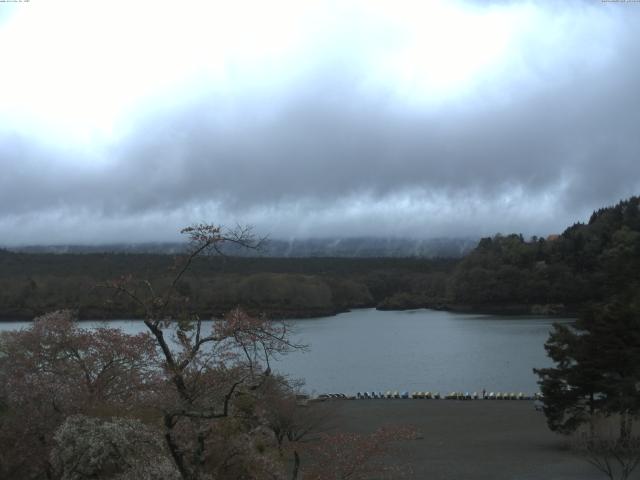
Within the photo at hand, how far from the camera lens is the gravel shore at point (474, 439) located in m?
22.0

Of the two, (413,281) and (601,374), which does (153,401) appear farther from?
(413,281)

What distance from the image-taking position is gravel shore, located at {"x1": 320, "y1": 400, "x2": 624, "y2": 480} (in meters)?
22.0

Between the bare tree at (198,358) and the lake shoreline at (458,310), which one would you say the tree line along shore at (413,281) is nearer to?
the lake shoreline at (458,310)

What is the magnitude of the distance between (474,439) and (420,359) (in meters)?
31.0

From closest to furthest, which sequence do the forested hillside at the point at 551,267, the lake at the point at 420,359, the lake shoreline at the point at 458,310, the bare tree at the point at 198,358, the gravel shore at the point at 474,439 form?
1. the bare tree at the point at 198,358
2. the gravel shore at the point at 474,439
3. the lake at the point at 420,359
4. the lake shoreline at the point at 458,310
5. the forested hillside at the point at 551,267

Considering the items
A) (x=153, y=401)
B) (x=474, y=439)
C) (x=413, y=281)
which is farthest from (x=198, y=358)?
(x=413, y=281)

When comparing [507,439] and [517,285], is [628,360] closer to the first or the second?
[507,439]

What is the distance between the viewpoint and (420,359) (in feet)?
194

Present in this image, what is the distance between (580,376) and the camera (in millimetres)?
22750

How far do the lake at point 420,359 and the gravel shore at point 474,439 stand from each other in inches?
→ 208

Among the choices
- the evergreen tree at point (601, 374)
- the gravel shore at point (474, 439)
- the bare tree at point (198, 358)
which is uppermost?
the bare tree at point (198, 358)

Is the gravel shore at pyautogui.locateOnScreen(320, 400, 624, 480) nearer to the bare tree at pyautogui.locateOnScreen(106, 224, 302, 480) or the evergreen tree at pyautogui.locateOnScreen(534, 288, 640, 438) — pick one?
the evergreen tree at pyautogui.locateOnScreen(534, 288, 640, 438)

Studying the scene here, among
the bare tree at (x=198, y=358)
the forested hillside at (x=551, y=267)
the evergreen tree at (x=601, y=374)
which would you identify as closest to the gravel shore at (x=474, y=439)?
the evergreen tree at (x=601, y=374)

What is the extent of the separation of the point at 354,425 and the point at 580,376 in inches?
487
